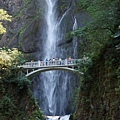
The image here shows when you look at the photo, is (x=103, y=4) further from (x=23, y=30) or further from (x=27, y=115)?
(x=23, y=30)

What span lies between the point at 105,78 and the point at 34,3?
23.7 meters

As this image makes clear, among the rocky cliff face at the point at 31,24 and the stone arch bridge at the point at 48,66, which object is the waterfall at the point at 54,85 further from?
the stone arch bridge at the point at 48,66

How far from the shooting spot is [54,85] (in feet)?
80.3

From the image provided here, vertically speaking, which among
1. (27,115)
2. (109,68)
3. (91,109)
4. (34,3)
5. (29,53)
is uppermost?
(34,3)

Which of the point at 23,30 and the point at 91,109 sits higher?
the point at 23,30

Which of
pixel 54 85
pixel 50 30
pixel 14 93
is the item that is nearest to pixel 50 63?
pixel 14 93

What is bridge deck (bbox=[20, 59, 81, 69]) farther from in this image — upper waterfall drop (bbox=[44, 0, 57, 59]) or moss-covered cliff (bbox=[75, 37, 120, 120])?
moss-covered cliff (bbox=[75, 37, 120, 120])

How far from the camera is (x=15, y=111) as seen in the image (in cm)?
1802

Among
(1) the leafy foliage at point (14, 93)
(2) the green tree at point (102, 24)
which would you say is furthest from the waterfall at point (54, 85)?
(2) the green tree at point (102, 24)

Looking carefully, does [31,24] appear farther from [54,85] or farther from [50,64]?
[50,64]

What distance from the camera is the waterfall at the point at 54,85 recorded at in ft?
76.5

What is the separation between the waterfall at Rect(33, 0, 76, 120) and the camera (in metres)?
23.3

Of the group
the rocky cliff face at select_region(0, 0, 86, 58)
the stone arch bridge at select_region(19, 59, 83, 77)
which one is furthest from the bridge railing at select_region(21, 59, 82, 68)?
the rocky cliff face at select_region(0, 0, 86, 58)

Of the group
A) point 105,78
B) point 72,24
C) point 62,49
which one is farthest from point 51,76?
point 105,78
